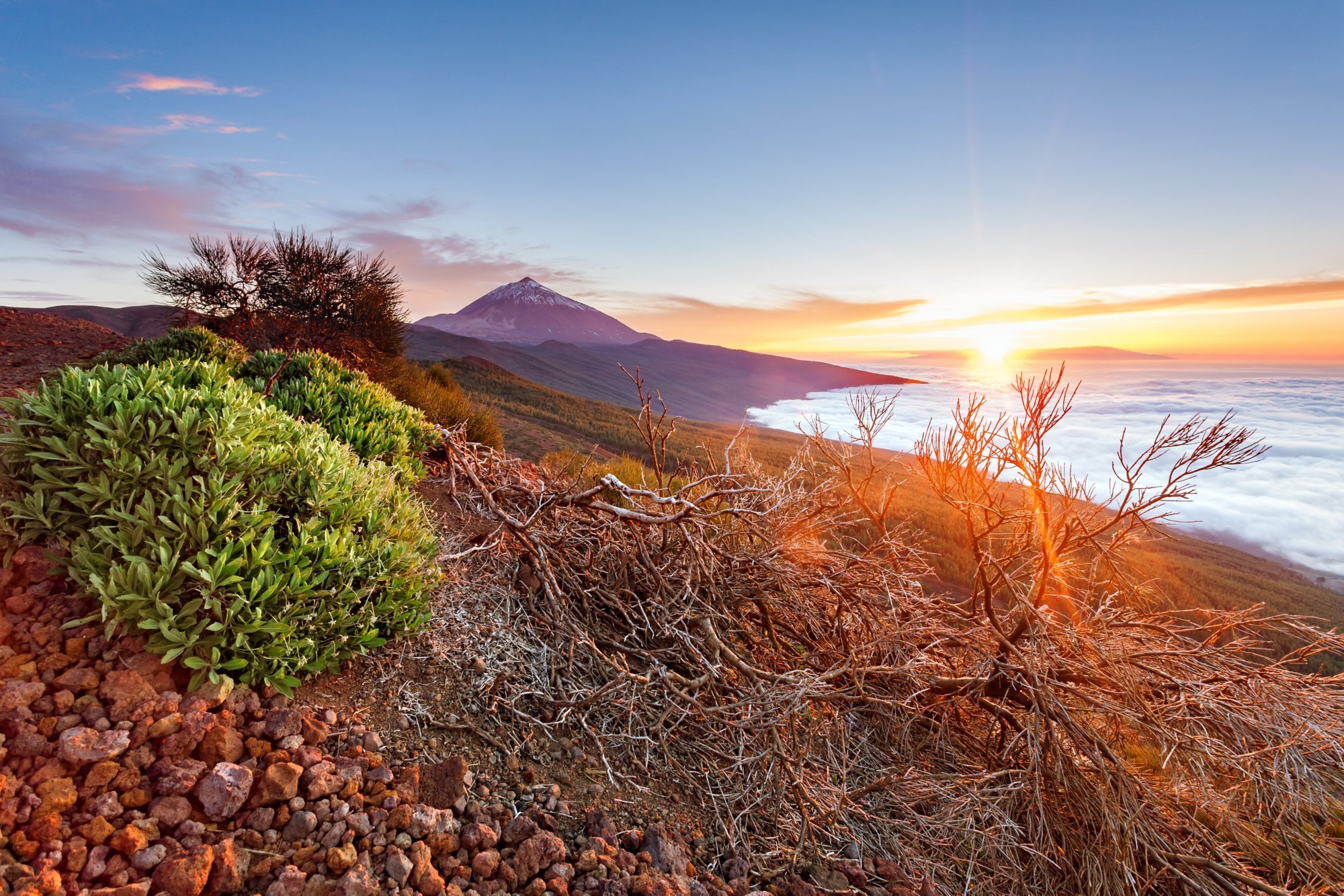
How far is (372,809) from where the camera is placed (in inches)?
73.0

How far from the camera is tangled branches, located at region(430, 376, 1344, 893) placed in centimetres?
238

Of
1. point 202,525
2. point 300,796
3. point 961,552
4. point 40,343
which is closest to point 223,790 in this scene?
point 300,796

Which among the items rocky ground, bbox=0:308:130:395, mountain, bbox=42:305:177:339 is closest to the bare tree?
rocky ground, bbox=0:308:130:395

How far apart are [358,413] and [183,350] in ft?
20.7

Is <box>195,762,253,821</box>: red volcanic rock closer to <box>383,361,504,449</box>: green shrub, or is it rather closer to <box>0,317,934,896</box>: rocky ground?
<box>0,317,934,896</box>: rocky ground

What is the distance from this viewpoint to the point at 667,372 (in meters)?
86.0

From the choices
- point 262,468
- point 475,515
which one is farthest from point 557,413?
point 262,468

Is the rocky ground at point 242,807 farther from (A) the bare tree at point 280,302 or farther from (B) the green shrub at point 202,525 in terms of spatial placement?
(A) the bare tree at point 280,302

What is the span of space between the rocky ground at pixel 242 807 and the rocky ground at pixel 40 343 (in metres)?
7.38

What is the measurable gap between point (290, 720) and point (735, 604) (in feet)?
7.67

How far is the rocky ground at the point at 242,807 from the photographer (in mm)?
1573

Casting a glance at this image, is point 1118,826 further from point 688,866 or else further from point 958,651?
point 688,866

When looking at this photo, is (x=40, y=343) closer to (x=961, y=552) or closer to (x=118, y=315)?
(x=961, y=552)

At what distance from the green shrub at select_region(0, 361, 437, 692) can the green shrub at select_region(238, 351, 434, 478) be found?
3.80 feet
